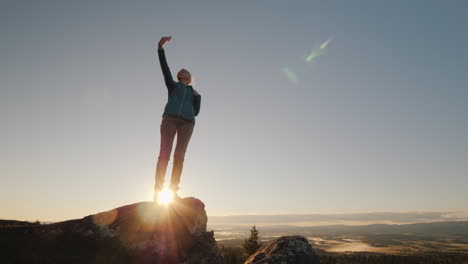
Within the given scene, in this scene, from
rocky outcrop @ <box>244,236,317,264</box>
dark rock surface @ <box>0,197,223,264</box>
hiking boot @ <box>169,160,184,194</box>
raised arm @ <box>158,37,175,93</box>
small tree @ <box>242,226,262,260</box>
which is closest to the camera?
dark rock surface @ <box>0,197,223,264</box>

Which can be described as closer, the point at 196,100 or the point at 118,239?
the point at 118,239

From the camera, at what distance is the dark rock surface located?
5.96 meters

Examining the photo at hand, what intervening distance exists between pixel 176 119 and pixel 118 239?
11.4ft

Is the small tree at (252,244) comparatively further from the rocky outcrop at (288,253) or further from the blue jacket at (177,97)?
the blue jacket at (177,97)

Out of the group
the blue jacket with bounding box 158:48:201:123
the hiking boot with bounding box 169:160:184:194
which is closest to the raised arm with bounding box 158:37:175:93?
the blue jacket with bounding box 158:48:201:123

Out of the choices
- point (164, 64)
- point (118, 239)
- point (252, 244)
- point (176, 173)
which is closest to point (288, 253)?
point (176, 173)

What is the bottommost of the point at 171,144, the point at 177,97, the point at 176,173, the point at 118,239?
the point at 118,239

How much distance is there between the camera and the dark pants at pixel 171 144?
787 cm

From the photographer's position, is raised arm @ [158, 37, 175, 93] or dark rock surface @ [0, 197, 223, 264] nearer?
dark rock surface @ [0, 197, 223, 264]

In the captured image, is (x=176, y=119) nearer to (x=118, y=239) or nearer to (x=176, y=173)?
(x=176, y=173)

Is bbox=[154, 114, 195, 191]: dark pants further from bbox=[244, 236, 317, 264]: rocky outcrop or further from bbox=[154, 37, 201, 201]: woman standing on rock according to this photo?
bbox=[244, 236, 317, 264]: rocky outcrop

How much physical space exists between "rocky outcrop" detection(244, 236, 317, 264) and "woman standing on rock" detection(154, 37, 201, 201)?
331 centimetres

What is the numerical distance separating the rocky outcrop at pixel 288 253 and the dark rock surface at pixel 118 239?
1.40 metres

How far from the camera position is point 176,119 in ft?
26.1
